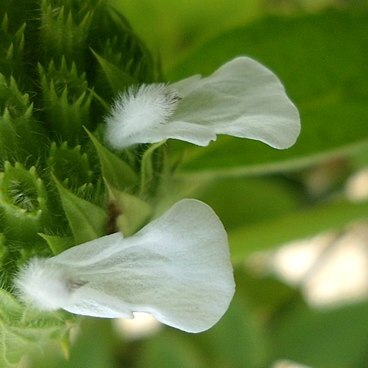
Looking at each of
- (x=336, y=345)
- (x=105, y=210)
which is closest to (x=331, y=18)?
(x=105, y=210)

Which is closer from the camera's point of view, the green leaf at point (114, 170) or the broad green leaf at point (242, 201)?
the green leaf at point (114, 170)

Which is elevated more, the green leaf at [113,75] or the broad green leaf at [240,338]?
the green leaf at [113,75]

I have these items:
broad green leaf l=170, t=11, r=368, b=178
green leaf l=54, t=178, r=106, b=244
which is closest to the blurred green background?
broad green leaf l=170, t=11, r=368, b=178

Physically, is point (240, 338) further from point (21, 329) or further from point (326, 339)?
point (21, 329)

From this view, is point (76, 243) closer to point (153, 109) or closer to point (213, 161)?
point (153, 109)

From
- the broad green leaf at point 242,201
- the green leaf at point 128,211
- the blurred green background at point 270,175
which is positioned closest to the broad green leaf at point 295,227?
the blurred green background at point 270,175

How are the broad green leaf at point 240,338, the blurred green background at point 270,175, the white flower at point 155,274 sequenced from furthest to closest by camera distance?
the broad green leaf at point 240,338 < the blurred green background at point 270,175 < the white flower at point 155,274

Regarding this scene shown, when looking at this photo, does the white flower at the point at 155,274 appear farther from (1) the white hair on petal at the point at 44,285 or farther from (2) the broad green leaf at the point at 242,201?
(2) the broad green leaf at the point at 242,201

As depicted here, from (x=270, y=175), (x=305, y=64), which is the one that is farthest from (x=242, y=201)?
(x=305, y=64)
